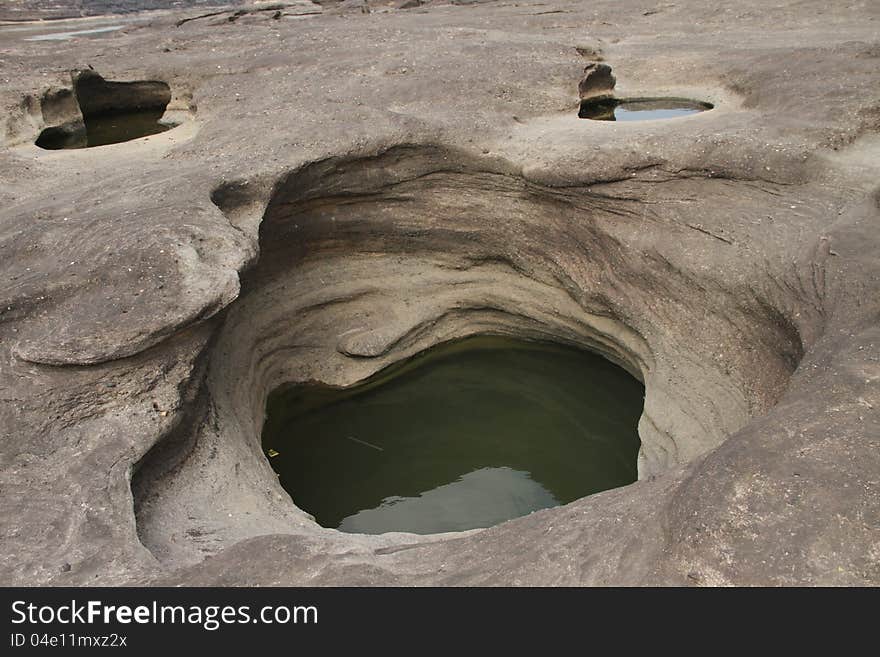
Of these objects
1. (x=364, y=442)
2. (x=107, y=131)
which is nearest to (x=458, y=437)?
(x=364, y=442)

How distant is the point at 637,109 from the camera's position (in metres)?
8.72

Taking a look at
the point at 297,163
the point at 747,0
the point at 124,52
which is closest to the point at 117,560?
the point at 297,163

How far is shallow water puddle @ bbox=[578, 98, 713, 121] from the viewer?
830 cm

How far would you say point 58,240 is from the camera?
5.00 meters

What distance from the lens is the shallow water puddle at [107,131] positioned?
28.0 ft

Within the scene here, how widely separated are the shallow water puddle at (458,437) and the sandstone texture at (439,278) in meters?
0.30

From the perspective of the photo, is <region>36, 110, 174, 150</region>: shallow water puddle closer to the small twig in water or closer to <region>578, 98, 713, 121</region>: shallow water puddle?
the small twig in water

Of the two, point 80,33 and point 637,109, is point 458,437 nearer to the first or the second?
point 637,109

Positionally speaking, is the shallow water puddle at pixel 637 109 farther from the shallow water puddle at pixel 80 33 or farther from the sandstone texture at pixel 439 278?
the shallow water puddle at pixel 80 33

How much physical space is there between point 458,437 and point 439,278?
5.55ft

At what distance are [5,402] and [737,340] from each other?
16.0 ft

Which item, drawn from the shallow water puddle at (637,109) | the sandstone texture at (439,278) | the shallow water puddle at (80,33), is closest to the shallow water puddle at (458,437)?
the sandstone texture at (439,278)
